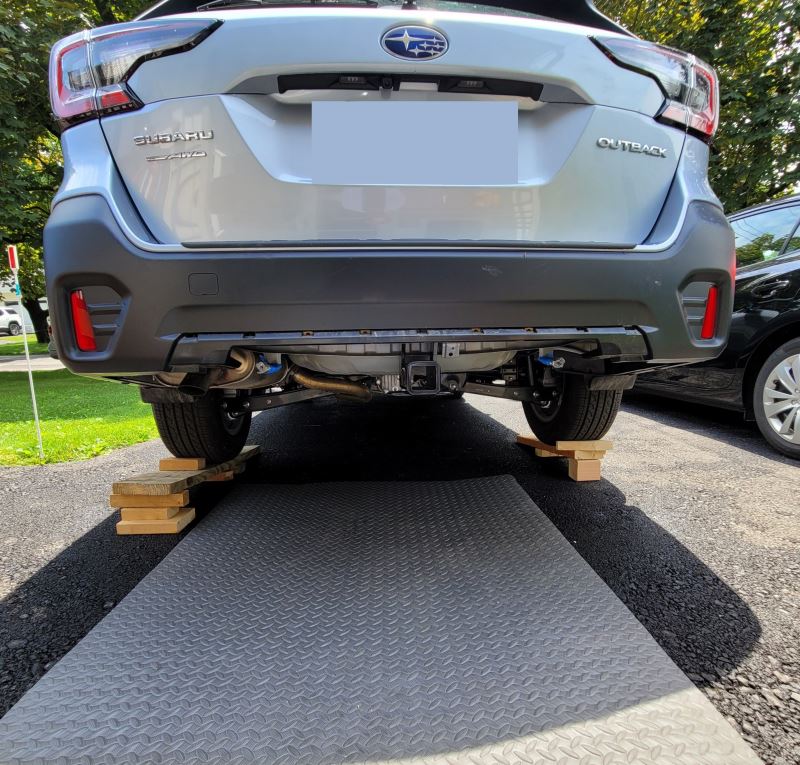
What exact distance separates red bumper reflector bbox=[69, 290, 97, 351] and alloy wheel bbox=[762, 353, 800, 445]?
3338 millimetres

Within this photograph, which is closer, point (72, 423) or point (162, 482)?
point (162, 482)

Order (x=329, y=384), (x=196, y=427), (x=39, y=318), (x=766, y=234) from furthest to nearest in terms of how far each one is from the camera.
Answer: (x=39, y=318) < (x=766, y=234) < (x=196, y=427) < (x=329, y=384)

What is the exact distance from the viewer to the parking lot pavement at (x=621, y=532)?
1202mm

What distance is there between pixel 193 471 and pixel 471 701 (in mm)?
1527

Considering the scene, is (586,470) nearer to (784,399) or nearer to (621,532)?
(621,532)

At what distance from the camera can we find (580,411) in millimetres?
2230

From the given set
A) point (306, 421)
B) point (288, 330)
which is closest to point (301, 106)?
point (288, 330)

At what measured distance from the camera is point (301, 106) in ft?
4.00

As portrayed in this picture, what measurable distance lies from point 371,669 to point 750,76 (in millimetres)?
9702

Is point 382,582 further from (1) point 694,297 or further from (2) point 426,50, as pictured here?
(2) point 426,50

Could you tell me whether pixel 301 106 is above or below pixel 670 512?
above

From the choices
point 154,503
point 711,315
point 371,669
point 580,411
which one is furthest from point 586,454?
point 154,503

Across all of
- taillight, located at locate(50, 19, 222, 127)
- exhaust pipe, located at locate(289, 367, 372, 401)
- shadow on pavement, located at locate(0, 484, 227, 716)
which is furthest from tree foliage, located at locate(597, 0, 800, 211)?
shadow on pavement, located at locate(0, 484, 227, 716)

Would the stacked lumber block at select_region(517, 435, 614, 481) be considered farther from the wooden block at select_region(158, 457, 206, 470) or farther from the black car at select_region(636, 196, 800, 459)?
the wooden block at select_region(158, 457, 206, 470)
